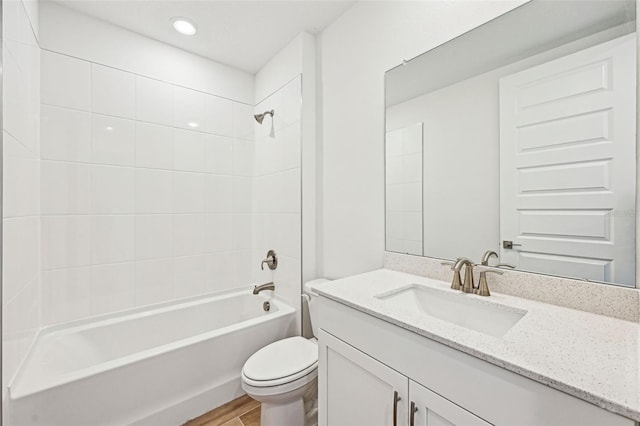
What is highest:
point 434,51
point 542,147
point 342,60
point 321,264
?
point 342,60

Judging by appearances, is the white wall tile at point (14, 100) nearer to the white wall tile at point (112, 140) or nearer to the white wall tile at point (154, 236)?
the white wall tile at point (112, 140)

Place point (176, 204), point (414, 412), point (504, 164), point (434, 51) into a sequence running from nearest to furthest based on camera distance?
1. point (414, 412)
2. point (504, 164)
3. point (434, 51)
4. point (176, 204)

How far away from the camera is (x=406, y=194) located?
4.87ft

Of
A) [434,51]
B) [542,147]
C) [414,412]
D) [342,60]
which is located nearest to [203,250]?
[342,60]

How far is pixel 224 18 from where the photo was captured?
181cm

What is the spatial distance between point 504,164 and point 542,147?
0.44ft

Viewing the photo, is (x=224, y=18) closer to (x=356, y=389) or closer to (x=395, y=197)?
(x=395, y=197)

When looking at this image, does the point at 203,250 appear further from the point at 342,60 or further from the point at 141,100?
the point at 342,60

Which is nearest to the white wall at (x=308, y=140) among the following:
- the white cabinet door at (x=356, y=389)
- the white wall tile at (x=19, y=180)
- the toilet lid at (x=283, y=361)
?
the toilet lid at (x=283, y=361)

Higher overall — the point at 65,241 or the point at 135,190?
the point at 135,190

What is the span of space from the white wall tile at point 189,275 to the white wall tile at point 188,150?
73 cm

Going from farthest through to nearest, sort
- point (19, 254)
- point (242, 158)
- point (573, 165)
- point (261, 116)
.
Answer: point (242, 158), point (261, 116), point (19, 254), point (573, 165)

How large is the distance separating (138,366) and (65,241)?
0.95m

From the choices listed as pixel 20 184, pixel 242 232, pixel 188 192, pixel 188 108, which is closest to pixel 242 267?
pixel 242 232
